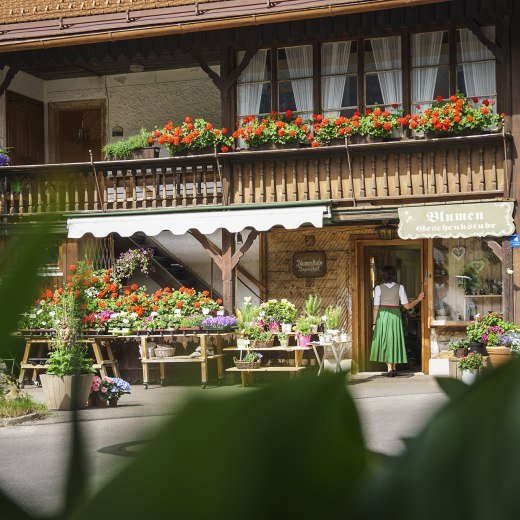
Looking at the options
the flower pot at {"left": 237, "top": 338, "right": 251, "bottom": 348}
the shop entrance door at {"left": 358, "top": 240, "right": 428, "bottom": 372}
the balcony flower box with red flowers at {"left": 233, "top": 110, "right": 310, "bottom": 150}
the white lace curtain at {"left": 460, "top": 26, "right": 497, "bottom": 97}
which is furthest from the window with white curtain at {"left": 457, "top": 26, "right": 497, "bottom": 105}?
the flower pot at {"left": 237, "top": 338, "right": 251, "bottom": 348}

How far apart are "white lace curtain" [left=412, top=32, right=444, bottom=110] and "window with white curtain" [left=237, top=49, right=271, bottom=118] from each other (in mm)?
2073

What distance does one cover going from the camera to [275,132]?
13.5 meters

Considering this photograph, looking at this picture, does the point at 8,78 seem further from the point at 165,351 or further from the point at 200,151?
the point at 165,351

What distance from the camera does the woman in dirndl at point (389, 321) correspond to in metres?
13.7

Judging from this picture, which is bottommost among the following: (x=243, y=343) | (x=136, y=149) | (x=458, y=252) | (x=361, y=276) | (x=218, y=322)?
(x=243, y=343)

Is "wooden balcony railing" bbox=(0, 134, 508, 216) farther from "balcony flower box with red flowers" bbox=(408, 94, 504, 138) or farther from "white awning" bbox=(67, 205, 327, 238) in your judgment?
"white awning" bbox=(67, 205, 327, 238)

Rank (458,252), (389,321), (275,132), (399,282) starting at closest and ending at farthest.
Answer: (275,132) < (389,321) < (458,252) < (399,282)

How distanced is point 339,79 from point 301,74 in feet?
1.79

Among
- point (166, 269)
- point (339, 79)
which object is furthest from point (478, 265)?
point (166, 269)

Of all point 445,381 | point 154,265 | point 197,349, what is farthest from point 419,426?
point 154,265

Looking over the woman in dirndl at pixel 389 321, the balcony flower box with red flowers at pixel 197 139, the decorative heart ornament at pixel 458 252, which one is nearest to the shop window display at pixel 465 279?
the decorative heart ornament at pixel 458 252

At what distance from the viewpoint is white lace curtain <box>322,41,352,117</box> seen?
1380 centimetres

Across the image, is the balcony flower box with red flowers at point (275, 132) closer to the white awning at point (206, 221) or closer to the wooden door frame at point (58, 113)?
the white awning at point (206, 221)

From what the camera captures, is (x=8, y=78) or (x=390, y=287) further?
(x=8, y=78)
